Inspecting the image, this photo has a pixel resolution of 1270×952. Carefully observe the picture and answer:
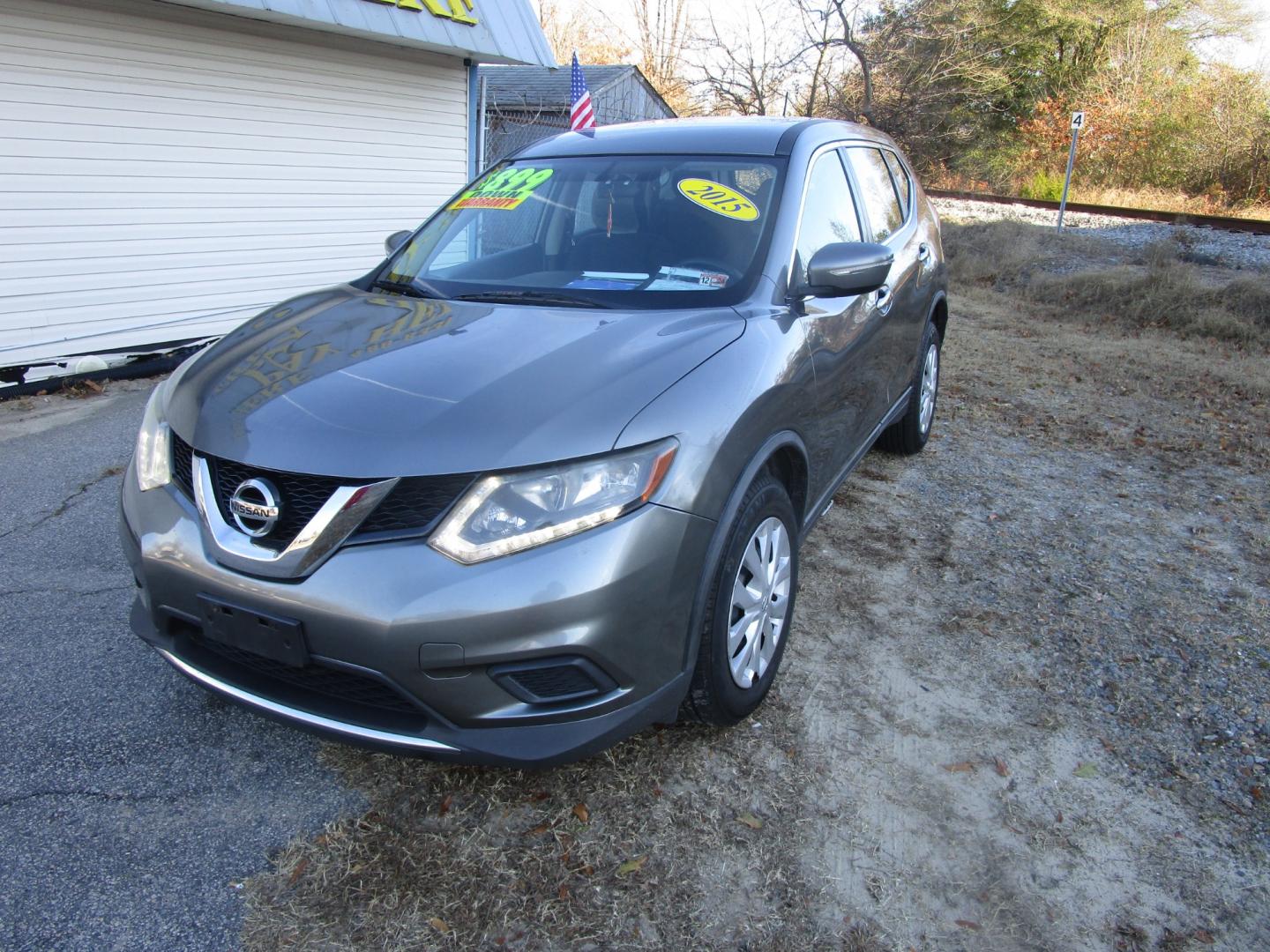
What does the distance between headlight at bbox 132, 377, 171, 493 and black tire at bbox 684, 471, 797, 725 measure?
1518 mm

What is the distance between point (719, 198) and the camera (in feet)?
10.2

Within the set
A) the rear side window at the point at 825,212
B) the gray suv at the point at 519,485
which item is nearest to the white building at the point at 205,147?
the gray suv at the point at 519,485

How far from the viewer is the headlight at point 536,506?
1.94 metres

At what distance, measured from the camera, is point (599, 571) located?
1945mm

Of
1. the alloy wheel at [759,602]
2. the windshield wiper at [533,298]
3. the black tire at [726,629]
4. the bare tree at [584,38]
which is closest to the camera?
the black tire at [726,629]

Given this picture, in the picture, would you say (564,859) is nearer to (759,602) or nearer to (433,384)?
(759,602)

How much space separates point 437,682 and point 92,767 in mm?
1298

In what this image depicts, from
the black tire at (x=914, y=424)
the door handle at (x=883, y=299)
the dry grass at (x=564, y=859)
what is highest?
the door handle at (x=883, y=299)

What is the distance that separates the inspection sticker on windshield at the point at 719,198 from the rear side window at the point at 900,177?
1.88m

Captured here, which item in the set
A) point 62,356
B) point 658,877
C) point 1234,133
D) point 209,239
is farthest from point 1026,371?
point 1234,133

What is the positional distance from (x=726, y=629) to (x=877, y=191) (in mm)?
2756

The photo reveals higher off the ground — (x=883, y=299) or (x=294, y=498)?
(x=883, y=299)

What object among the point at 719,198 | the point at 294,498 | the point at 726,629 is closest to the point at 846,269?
the point at 719,198

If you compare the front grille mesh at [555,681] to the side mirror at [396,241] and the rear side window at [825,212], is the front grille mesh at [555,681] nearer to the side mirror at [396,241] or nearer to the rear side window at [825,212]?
the rear side window at [825,212]
